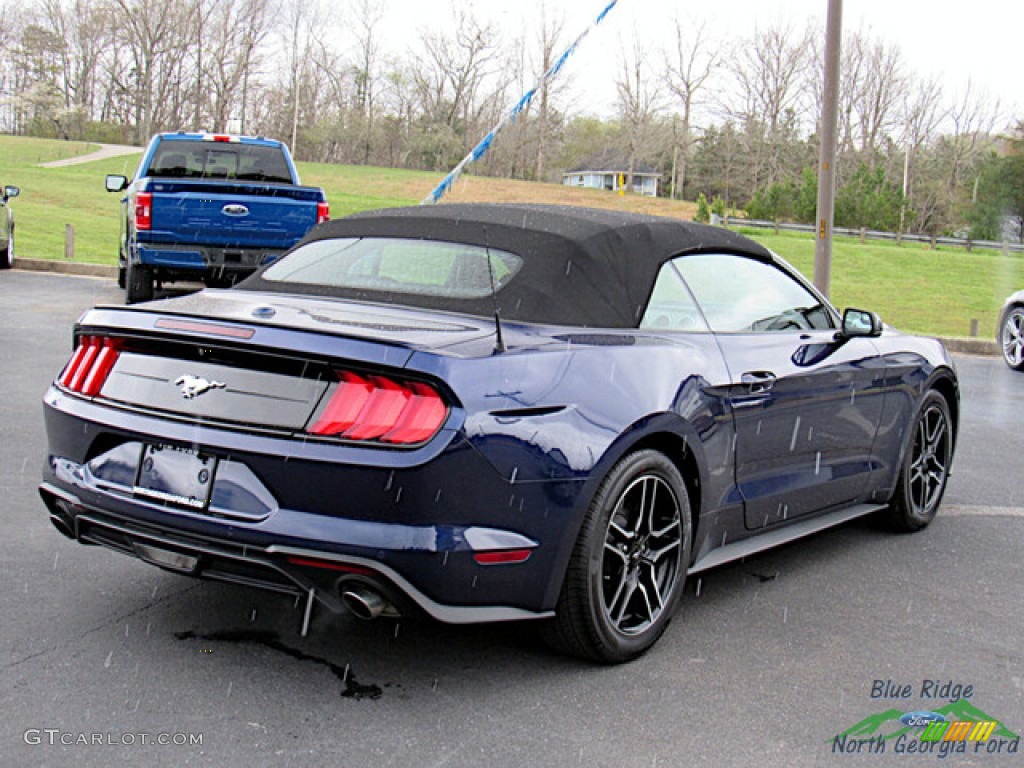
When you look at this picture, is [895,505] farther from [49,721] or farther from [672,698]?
[49,721]

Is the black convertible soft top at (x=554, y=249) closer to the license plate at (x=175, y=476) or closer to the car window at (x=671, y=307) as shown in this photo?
the car window at (x=671, y=307)

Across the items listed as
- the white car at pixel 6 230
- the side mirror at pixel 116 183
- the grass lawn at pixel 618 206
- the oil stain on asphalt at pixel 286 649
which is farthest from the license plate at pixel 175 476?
the grass lawn at pixel 618 206

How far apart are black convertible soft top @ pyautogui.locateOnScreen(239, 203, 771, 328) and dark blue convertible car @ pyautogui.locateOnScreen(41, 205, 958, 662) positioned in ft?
0.04

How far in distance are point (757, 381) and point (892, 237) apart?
5009 cm

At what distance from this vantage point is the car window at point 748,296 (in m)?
4.57

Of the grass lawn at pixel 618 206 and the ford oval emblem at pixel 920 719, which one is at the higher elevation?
the grass lawn at pixel 618 206

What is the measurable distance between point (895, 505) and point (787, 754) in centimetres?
276

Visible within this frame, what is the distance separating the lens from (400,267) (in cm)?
440

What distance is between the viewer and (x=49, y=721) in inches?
123

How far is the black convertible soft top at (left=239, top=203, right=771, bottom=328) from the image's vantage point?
4.04m

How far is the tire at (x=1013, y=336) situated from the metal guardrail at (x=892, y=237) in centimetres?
3723

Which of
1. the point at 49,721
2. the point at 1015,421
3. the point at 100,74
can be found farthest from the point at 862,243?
the point at 100,74

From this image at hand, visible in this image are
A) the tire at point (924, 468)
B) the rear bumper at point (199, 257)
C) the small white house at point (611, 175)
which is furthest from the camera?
the small white house at point (611, 175)

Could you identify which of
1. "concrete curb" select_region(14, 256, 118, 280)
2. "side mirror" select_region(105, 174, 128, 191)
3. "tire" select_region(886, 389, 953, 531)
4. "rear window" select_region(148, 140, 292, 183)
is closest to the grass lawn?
"concrete curb" select_region(14, 256, 118, 280)
